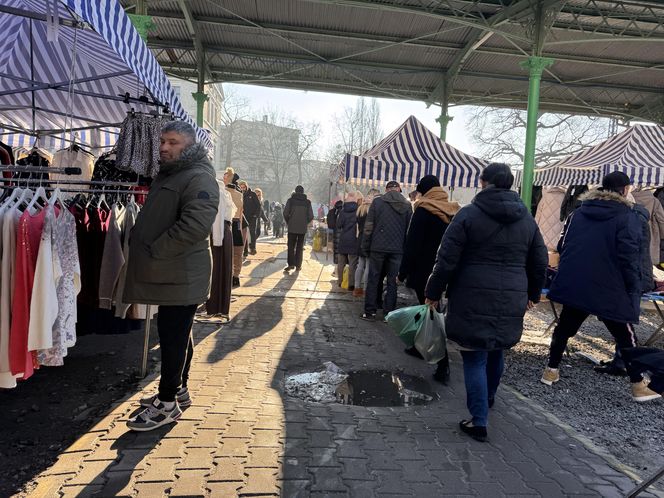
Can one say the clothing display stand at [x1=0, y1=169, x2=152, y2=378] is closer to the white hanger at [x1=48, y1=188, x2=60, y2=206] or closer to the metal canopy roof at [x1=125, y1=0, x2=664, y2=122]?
the white hanger at [x1=48, y1=188, x2=60, y2=206]

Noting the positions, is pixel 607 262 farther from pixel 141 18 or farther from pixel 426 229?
pixel 141 18

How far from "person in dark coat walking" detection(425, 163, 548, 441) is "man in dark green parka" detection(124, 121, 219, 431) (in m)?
1.71

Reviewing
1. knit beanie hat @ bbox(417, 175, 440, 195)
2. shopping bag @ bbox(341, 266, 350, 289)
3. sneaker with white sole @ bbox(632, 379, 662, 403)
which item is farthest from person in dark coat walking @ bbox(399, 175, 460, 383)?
shopping bag @ bbox(341, 266, 350, 289)

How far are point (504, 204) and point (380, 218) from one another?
11.6 feet

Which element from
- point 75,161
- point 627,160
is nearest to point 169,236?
point 75,161

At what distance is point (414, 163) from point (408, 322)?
17.6 feet

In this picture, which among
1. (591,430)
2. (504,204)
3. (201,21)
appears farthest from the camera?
(201,21)

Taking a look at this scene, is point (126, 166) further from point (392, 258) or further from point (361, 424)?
point (392, 258)

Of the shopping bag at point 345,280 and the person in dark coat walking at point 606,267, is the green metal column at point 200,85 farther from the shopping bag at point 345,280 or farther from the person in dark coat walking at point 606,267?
the person in dark coat walking at point 606,267

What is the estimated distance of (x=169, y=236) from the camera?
284cm

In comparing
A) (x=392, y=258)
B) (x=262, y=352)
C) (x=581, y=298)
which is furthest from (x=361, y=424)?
(x=392, y=258)

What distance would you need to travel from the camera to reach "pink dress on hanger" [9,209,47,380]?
263cm

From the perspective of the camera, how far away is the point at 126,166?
3.84 m

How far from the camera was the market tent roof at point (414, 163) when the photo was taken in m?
8.79
